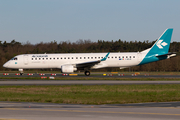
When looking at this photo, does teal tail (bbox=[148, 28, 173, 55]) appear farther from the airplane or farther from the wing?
the wing

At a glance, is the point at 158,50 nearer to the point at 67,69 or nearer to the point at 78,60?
the point at 78,60

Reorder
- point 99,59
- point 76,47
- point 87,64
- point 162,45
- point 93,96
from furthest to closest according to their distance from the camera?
point 76,47 → point 162,45 → point 99,59 → point 87,64 → point 93,96

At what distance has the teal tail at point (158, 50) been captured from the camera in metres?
43.8

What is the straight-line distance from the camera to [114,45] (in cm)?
9356

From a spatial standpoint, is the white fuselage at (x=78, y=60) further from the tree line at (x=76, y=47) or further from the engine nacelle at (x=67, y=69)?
the tree line at (x=76, y=47)

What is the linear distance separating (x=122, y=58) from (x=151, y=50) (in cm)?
513

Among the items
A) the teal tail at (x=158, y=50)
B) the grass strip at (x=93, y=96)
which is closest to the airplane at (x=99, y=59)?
the teal tail at (x=158, y=50)

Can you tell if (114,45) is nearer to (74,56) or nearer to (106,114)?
(74,56)

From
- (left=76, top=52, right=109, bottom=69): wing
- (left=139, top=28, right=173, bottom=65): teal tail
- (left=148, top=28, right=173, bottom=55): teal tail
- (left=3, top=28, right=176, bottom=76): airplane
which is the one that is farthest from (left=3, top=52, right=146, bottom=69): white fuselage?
(left=148, top=28, right=173, bottom=55): teal tail

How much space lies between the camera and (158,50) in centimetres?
4434

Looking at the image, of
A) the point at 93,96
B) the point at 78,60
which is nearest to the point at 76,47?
the point at 78,60

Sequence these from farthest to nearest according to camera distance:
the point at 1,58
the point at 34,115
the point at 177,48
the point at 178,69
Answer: the point at 177,48
the point at 1,58
the point at 178,69
the point at 34,115

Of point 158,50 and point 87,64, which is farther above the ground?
point 158,50

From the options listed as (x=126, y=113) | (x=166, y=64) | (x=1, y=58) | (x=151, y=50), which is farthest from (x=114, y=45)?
(x=126, y=113)
